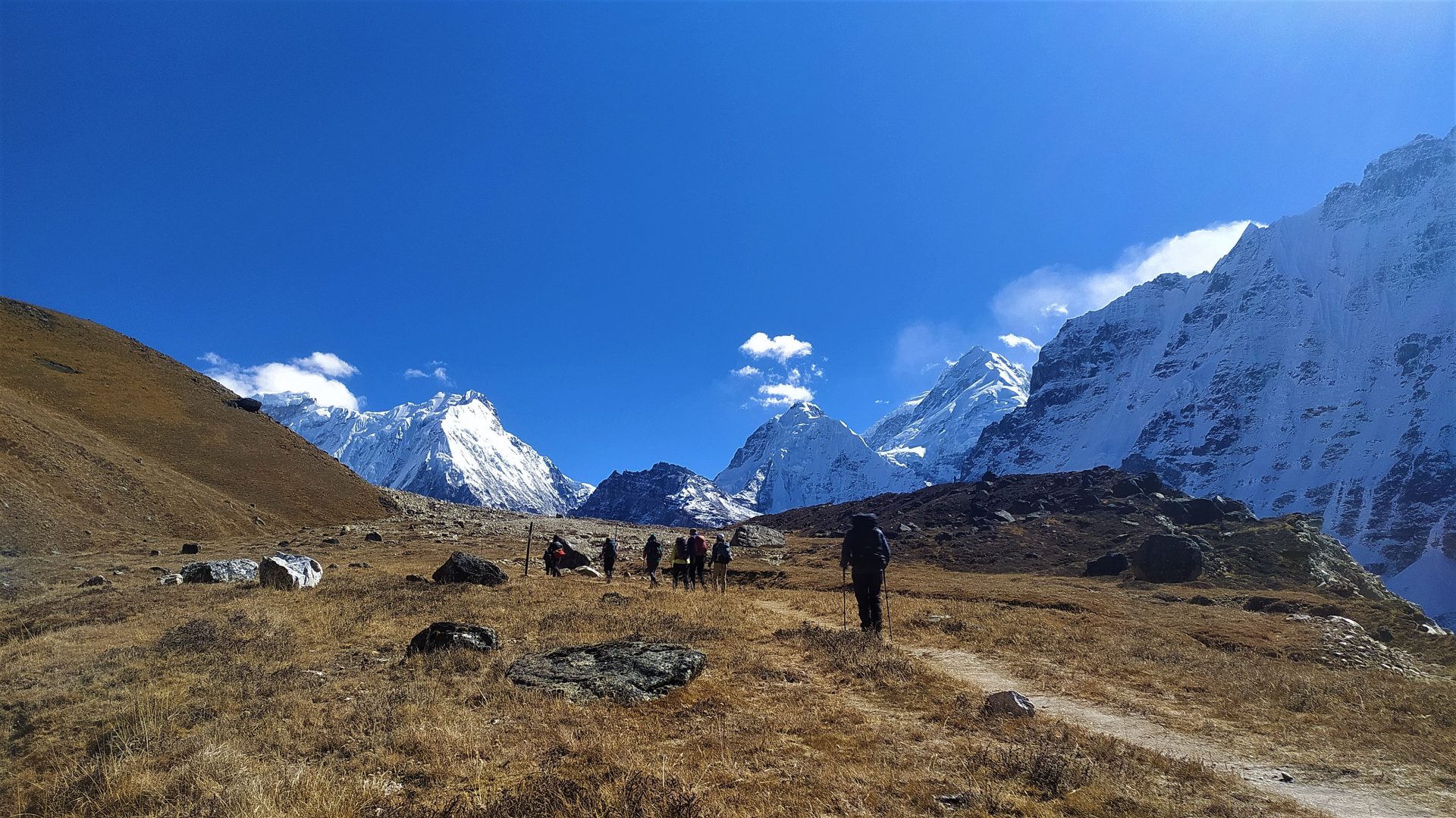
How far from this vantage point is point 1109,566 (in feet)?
149

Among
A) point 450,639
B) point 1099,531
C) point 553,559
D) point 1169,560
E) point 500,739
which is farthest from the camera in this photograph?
point 1099,531

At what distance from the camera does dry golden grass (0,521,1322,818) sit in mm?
5746

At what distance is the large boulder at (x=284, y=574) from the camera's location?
65.2 ft

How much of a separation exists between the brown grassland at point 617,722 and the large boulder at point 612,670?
422mm

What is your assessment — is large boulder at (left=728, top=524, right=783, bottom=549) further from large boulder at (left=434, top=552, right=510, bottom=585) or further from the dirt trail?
the dirt trail

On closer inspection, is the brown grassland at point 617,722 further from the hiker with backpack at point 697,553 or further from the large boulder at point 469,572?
the hiker with backpack at point 697,553

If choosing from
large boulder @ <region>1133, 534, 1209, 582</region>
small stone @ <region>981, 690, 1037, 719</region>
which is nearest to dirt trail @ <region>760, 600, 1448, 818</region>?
small stone @ <region>981, 690, 1037, 719</region>

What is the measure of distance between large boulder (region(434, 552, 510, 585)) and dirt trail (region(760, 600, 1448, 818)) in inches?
636

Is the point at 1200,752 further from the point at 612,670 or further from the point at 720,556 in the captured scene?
the point at 720,556

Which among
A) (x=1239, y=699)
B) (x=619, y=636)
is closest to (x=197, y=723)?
(x=619, y=636)

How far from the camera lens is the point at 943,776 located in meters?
6.37

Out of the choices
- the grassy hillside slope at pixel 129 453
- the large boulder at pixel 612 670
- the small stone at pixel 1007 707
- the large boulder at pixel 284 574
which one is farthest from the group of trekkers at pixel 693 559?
the grassy hillside slope at pixel 129 453

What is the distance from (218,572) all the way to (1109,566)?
53.0 m

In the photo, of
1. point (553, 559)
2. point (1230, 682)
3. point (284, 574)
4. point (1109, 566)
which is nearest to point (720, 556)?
point (553, 559)
